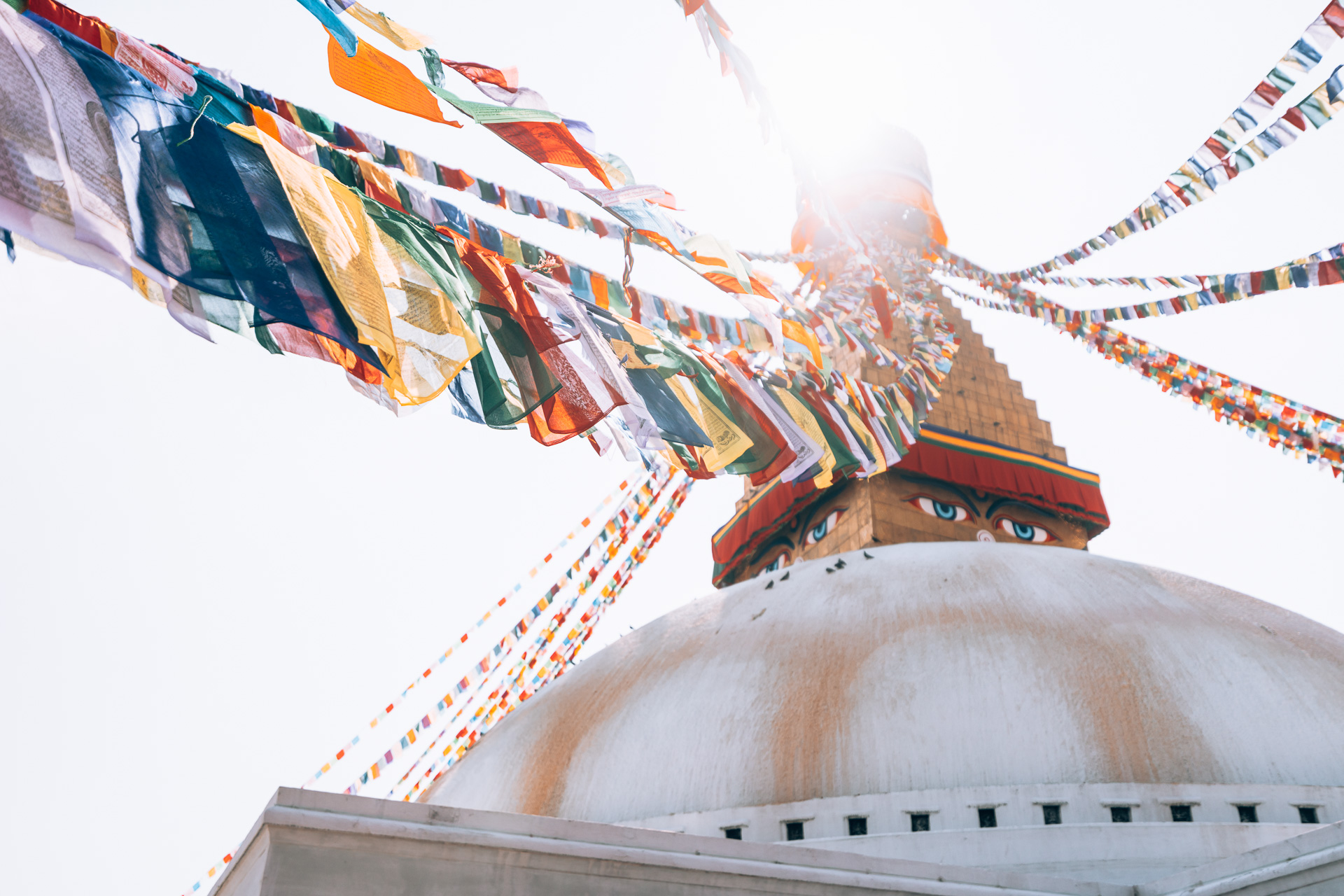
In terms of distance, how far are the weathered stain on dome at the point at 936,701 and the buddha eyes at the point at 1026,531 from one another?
4.28 metres

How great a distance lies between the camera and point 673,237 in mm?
4430

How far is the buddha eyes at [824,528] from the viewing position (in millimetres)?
11000

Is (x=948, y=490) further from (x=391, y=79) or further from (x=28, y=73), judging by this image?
(x=28, y=73)

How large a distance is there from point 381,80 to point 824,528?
8271mm

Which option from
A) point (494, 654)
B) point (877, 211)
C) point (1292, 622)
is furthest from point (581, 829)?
point (877, 211)

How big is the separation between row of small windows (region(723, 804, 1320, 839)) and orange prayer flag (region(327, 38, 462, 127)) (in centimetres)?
368

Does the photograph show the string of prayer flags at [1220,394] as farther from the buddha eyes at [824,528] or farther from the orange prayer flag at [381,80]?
the orange prayer flag at [381,80]

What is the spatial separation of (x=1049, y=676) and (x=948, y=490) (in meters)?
5.59

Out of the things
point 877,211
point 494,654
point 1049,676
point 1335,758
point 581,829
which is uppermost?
point 877,211

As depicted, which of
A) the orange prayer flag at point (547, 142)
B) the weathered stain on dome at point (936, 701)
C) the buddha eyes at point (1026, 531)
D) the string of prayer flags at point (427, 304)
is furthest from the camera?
the buddha eyes at point (1026, 531)

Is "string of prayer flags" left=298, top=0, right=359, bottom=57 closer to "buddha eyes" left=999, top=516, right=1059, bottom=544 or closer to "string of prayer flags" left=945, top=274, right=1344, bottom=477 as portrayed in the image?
"string of prayer flags" left=945, top=274, right=1344, bottom=477

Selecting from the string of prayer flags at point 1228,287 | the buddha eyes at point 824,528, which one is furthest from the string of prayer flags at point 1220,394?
the buddha eyes at point 824,528

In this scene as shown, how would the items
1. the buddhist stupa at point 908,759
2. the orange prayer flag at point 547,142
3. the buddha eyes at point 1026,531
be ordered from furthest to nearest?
the buddha eyes at point 1026,531, the buddhist stupa at point 908,759, the orange prayer flag at point 547,142

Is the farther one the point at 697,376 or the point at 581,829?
the point at 697,376
